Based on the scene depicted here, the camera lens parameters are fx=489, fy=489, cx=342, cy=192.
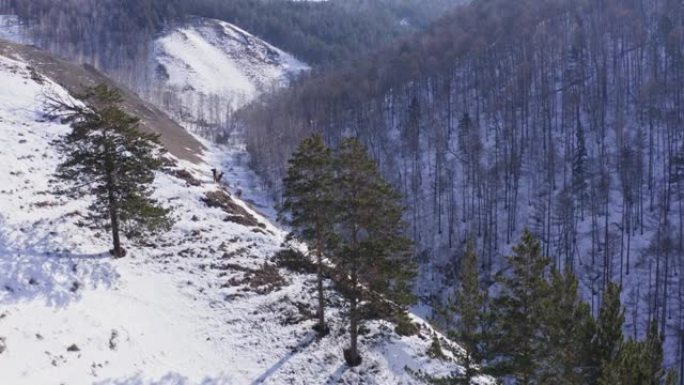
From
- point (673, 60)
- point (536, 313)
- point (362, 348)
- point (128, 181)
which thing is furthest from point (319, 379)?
point (673, 60)

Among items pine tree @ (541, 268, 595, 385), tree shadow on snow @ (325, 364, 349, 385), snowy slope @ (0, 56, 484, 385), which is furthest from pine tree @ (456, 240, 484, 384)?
tree shadow on snow @ (325, 364, 349, 385)

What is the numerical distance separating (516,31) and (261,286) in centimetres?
13002

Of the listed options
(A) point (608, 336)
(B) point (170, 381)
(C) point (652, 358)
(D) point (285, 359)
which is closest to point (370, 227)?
(D) point (285, 359)

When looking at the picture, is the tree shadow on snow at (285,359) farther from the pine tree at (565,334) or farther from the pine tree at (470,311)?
the pine tree at (565,334)

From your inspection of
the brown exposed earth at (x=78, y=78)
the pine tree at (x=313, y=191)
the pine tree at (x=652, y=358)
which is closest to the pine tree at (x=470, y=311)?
the pine tree at (x=652, y=358)

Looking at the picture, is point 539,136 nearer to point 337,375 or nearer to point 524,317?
point 337,375

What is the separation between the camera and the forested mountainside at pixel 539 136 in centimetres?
6862

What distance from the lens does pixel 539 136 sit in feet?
315

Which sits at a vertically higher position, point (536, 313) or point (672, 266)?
point (536, 313)

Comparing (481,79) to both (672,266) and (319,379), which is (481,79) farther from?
(319,379)

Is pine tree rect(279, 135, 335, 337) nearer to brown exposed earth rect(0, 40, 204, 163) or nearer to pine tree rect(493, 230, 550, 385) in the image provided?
pine tree rect(493, 230, 550, 385)

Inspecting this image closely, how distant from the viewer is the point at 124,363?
19891mm

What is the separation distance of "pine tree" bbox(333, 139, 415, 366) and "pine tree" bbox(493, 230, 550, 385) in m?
4.97

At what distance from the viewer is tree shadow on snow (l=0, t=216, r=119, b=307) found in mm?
21469
